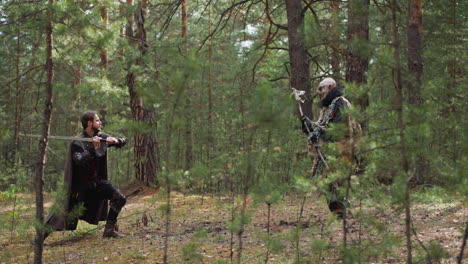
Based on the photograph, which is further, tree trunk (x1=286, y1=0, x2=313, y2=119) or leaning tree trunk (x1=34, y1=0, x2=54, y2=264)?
tree trunk (x1=286, y1=0, x2=313, y2=119)

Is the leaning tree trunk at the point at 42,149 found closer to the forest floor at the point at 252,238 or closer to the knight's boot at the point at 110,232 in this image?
the forest floor at the point at 252,238

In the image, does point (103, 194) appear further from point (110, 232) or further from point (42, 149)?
point (42, 149)

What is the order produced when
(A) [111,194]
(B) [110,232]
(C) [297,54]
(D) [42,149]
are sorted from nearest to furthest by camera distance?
(D) [42,149], (A) [111,194], (B) [110,232], (C) [297,54]

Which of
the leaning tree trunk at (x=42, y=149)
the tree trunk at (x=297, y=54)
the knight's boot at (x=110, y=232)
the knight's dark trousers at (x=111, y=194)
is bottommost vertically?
the knight's boot at (x=110, y=232)

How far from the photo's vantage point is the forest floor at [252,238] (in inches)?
162

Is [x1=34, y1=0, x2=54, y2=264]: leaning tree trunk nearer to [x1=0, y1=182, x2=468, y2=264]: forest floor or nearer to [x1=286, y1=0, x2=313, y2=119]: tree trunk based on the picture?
[x1=0, y1=182, x2=468, y2=264]: forest floor

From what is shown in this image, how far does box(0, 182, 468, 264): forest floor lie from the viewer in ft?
13.5

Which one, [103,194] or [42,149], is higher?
[42,149]

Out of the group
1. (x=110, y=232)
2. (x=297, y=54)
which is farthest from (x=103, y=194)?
(x=297, y=54)

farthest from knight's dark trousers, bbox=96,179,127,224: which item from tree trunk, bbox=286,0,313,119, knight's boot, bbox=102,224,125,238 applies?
tree trunk, bbox=286,0,313,119

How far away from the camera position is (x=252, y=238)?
6.32 metres

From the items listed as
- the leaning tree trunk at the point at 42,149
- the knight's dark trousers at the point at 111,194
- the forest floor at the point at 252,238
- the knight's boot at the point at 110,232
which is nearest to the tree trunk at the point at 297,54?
the forest floor at the point at 252,238

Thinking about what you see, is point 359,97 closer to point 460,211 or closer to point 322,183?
point 322,183

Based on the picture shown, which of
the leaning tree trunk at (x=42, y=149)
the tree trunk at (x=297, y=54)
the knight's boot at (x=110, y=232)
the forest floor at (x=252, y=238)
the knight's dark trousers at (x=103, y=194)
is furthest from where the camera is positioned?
the tree trunk at (x=297, y=54)
